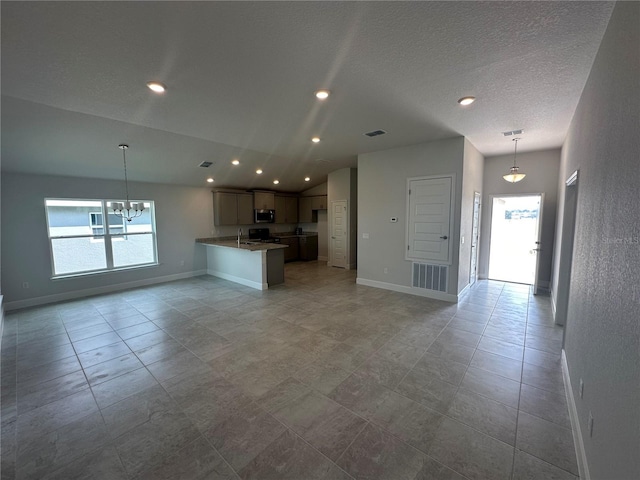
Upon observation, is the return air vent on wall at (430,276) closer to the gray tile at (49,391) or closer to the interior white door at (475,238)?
the interior white door at (475,238)

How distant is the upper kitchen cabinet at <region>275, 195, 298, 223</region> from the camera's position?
9234mm

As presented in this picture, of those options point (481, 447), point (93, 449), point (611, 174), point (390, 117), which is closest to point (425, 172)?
point (390, 117)

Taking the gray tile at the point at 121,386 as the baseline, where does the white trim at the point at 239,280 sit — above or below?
above

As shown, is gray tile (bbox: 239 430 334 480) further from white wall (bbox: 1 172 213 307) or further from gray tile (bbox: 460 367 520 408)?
white wall (bbox: 1 172 213 307)

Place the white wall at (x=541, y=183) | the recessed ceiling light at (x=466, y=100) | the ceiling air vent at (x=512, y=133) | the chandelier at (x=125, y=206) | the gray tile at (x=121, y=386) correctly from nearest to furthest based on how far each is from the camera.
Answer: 1. the gray tile at (x=121, y=386)
2. the recessed ceiling light at (x=466, y=100)
3. the ceiling air vent at (x=512, y=133)
4. the chandelier at (x=125, y=206)
5. the white wall at (x=541, y=183)

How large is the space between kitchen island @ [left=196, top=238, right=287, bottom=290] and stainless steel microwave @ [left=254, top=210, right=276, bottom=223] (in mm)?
1773

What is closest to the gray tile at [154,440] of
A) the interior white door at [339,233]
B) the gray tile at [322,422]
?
the gray tile at [322,422]

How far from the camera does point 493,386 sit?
2.46 meters

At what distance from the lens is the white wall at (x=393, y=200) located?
4.65m

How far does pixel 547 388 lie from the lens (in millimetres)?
2428

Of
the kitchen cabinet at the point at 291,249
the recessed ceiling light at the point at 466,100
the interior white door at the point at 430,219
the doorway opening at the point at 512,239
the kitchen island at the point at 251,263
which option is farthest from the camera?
the kitchen cabinet at the point at 291,249

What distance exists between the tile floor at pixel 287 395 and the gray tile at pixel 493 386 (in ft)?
0.05

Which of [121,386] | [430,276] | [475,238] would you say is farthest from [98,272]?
[475,238]

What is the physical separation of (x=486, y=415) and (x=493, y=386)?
471mm
